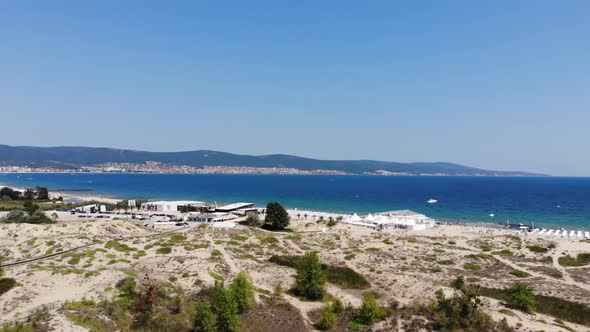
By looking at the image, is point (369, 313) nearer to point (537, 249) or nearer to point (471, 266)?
point (471, 266)

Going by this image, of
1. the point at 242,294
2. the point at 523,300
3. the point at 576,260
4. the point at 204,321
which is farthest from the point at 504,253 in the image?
the point at 204,321

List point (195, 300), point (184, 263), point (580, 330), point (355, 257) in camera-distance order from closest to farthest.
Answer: point (580, 330)
point (195, 300)
point (184, 263)
point (355, 257)

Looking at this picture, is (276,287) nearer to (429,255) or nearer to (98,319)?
(98,319)

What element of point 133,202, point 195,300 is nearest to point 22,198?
point 133,202

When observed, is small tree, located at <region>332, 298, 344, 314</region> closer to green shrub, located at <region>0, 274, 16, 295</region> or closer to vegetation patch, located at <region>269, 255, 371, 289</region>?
vegetation patch, located at <region>269, 255, 371, 289</region>

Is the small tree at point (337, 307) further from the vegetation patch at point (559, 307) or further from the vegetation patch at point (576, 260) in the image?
the vegetation patch at point (576, 260)

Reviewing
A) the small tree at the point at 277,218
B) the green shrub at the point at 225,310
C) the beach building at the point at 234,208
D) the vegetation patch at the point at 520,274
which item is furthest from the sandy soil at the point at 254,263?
the beach building at the point at 234,208

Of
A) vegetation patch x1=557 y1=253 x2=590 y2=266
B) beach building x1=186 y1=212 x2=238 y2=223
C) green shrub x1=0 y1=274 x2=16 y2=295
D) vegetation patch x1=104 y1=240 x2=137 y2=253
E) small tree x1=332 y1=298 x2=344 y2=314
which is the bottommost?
beach building x1=186 y1=212 x2=238 y2=223

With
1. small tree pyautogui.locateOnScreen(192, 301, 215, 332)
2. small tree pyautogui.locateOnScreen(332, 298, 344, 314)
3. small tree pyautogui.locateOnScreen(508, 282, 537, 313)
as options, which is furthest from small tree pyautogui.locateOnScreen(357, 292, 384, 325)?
small tree pyautogui.locateOnScreen(508, 282, 537, 313)
